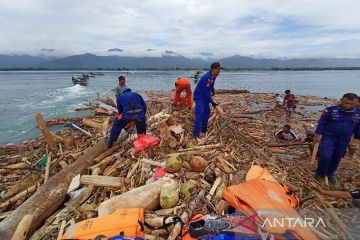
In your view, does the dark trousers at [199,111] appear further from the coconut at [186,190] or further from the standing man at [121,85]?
the standing man at [121,85]

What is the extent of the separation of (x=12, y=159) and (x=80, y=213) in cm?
515

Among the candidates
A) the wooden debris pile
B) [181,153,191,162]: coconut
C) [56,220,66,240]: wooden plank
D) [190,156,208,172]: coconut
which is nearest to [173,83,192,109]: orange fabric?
the wooden debris pile

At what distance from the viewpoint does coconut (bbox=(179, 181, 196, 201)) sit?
5121 millimetres

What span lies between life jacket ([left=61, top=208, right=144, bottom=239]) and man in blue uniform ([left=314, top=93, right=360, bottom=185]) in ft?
13.8

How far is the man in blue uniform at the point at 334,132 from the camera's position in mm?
5637

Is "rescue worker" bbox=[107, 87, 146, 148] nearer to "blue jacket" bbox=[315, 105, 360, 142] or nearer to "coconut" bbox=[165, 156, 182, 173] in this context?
"coconut" bbox=[165, 156, 182, 173]

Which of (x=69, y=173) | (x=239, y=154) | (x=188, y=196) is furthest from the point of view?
(x=239, y=154)

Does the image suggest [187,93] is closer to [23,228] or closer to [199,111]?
[199,111]

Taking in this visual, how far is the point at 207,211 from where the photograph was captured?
4836 mm

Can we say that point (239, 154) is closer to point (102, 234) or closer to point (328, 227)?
point (328, 227)

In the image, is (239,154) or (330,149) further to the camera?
(239,154)

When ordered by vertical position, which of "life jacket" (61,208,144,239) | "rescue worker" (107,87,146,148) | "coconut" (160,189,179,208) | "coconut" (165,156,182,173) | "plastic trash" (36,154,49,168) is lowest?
"plastic trash" (36,154,49,168)

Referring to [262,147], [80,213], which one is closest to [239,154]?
[262,147]

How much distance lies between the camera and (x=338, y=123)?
18.7 ft
